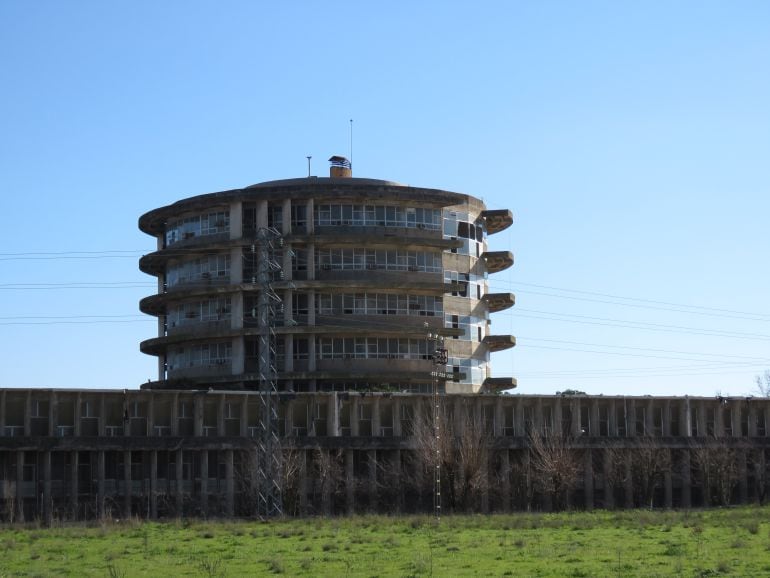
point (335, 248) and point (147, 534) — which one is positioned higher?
point (335, 248)

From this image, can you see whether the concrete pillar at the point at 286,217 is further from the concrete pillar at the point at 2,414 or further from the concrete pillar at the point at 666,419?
the concrete pillar at the point at 666,419

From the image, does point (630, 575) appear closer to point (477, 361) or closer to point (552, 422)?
point (552, 422)

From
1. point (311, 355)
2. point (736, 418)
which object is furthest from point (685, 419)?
point (311, 355)

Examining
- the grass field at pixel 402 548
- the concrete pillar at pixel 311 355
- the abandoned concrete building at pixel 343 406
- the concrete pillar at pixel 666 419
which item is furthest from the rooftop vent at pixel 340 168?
the grass field at pixel 402 548

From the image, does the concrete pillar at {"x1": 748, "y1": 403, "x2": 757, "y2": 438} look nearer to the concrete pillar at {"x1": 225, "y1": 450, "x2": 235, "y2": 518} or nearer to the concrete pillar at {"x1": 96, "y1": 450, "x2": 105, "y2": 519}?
the concrete pillar at {"x1": 225, "y1": 450, "x2": 235, "y2": 518}

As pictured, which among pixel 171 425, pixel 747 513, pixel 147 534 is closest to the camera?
pixel 147 534

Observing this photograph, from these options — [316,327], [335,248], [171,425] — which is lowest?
[171,425]

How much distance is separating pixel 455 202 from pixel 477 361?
13.2 m

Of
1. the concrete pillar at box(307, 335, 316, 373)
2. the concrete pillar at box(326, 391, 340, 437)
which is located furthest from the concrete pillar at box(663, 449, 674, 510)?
the concrete pillar at box(307, 335, 316, 373)

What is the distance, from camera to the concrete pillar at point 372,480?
85613 mm

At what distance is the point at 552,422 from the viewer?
9650 cm

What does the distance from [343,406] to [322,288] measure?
35.2ft

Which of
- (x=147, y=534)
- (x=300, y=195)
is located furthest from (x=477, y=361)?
(x=147, y=534)

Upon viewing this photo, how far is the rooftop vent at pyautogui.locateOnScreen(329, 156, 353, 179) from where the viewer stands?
108m
